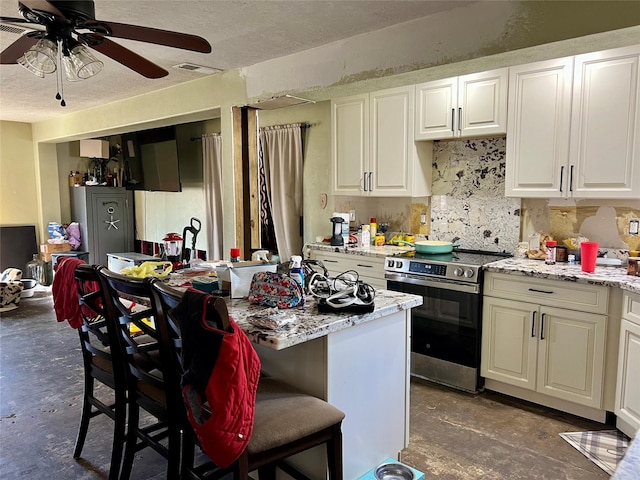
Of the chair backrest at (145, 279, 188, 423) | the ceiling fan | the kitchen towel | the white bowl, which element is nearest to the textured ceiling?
the ceiling fan

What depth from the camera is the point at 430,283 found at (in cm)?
336

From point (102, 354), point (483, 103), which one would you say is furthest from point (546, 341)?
point (102, 354)

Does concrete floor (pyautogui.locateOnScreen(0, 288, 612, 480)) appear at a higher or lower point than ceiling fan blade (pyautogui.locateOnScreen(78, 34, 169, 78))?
lower

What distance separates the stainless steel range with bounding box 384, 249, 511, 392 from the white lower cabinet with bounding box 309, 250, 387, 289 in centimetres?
12

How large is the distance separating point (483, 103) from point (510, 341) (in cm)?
162

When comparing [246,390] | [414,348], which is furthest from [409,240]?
[246,390]

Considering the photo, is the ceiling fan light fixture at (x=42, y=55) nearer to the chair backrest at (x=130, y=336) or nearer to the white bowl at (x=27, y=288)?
the chair backrest at (x=130, y=336)

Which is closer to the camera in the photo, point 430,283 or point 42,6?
point 42,6

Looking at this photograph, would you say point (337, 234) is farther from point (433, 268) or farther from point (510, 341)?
point (510, 341)

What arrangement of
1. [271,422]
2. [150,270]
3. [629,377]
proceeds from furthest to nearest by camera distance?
[150,270], [629,377], [271,422]

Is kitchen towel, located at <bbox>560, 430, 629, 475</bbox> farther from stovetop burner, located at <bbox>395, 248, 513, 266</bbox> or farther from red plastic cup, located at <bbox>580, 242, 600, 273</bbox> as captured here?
stovetop burner, located at <bbox>395, 248, 513, 266</bbox>

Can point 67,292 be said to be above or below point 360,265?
above

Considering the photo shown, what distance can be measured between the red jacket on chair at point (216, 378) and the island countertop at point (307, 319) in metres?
0.16

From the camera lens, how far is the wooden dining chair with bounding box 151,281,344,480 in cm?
153
